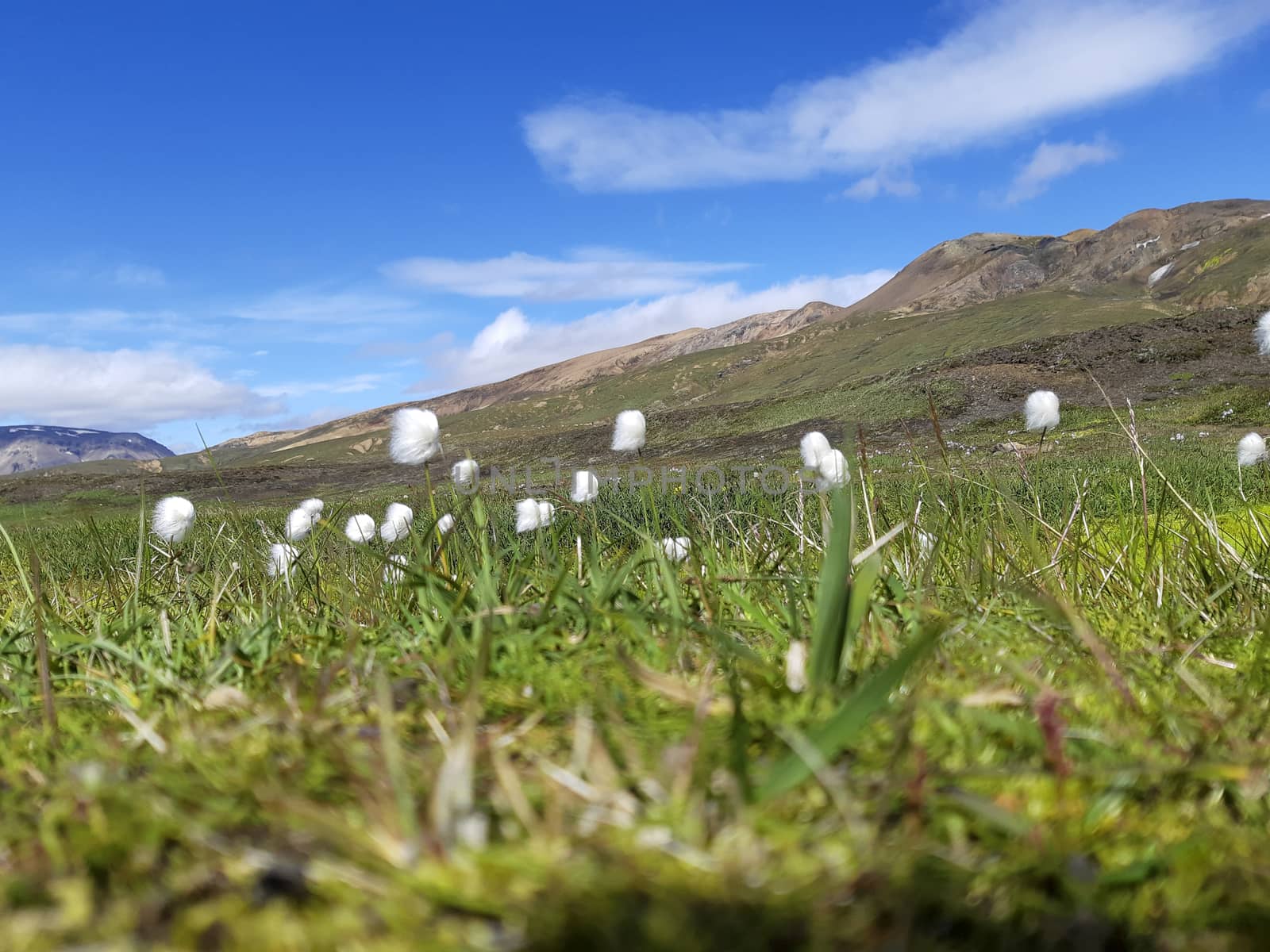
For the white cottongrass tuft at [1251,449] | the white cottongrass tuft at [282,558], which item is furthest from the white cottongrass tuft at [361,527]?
the white cottongrass tuft at [1251,449]

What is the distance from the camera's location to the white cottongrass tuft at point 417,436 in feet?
10.2

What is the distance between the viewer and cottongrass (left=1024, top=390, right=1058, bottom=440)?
11.7 feet

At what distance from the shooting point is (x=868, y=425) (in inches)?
985

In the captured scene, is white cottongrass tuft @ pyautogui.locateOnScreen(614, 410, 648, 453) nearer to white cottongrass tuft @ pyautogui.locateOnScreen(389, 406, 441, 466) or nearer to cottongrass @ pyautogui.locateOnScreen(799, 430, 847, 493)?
cottongrass @ pyautogui.locateOnScreen(799, 430, 847, 493)

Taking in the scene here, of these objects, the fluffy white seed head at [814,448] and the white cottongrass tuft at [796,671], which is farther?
the fluffy white seed head at [814,448]

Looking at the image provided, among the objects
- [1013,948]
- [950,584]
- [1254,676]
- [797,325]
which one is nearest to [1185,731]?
[1254,676]

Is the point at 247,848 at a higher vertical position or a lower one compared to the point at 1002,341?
lower

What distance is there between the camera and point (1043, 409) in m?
3.66

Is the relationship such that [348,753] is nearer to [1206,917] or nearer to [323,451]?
[1206,917]

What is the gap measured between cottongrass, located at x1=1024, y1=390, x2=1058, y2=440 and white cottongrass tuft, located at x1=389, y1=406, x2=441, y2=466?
97.7 inches

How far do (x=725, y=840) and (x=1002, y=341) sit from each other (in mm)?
68949

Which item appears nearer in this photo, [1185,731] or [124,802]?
[124,802]

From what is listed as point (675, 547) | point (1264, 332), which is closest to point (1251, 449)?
point (1264, 332)

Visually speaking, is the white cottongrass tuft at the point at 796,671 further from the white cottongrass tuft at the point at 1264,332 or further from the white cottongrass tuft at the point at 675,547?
the white cottongrass tuft at the point at 1264,332
